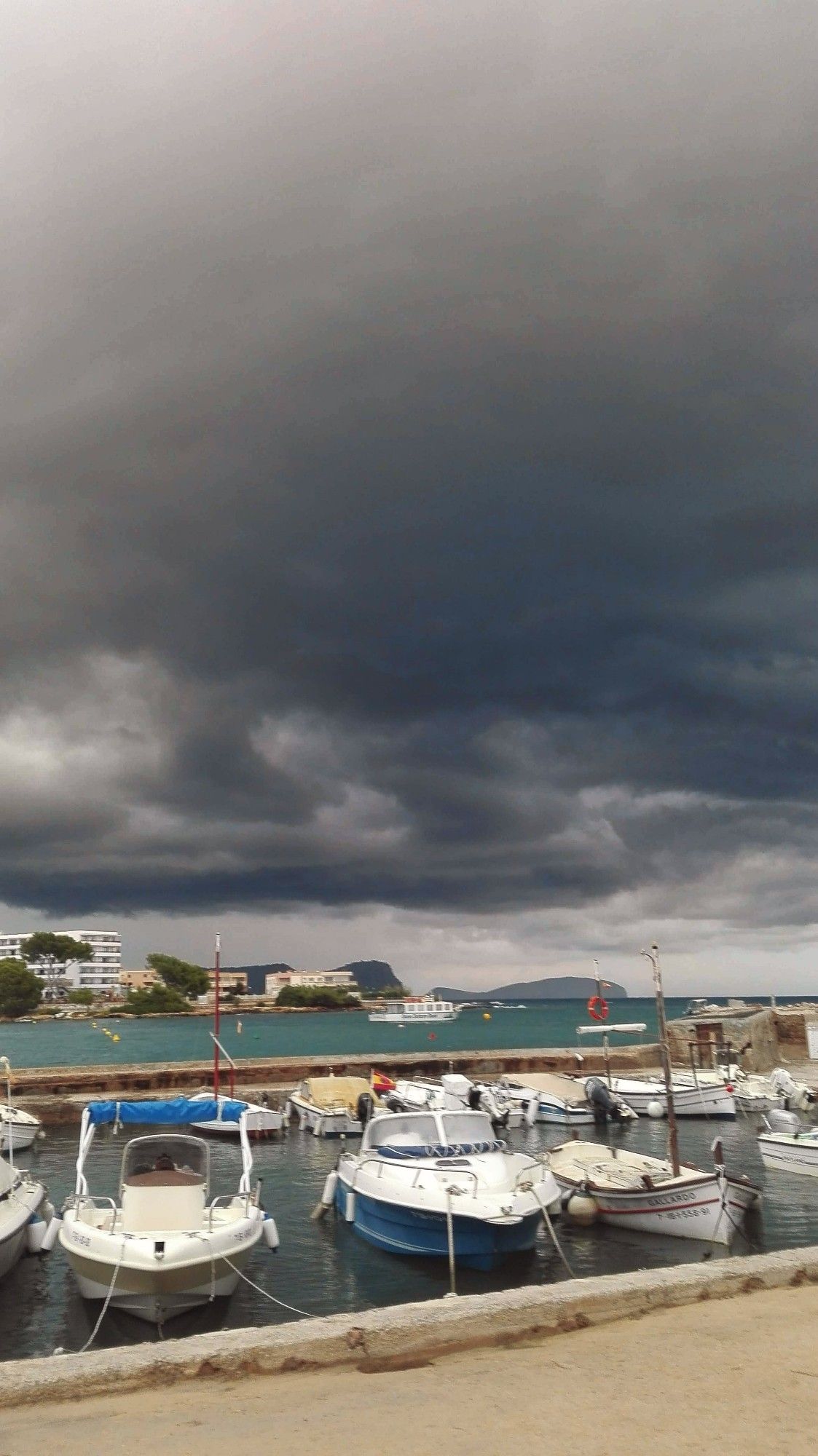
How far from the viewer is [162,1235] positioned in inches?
596

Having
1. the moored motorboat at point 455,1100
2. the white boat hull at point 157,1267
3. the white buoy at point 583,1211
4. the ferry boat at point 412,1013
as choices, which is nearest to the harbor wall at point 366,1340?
the white boat hull at point 157,1267

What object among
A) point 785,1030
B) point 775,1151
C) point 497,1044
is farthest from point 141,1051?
point 775,1151

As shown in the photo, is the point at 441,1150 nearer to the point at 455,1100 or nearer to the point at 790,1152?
the point at 790,1152

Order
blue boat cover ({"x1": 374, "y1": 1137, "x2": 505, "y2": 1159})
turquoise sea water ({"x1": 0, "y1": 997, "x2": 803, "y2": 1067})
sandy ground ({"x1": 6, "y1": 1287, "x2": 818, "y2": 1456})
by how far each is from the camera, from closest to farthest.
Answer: sandy ground ({"x1": 6, "y1": 1287, "x2": 818, "y2": 1456}) < blue boat cover ({"x1": 374, "y1": 1137, "x2": 505, "y2": 1159}) < turquoise sea water ({"x1": 0, "y1": 997, "x2": 803, "y2": 1067})

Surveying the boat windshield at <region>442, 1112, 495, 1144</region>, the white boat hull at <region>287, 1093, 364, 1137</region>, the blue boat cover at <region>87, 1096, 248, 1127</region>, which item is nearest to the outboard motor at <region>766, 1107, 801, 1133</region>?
the white boat hull at <region>287, 1093, 364, 1137</region>

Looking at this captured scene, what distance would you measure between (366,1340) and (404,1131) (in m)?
12.8

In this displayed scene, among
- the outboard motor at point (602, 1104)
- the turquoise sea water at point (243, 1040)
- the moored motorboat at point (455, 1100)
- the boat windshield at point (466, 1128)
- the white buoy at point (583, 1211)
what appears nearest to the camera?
the boat windshield at point (466, 1128)

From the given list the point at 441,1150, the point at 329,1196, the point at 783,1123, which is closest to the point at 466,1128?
the point at 441,1150

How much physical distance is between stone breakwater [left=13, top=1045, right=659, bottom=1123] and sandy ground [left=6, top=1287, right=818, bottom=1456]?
137 ft

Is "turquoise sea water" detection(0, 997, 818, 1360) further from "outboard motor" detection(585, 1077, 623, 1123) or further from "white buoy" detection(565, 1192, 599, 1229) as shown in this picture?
"outboard motor" detection(585, 1077, 623, 1123)

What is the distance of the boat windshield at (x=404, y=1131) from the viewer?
20.7 m

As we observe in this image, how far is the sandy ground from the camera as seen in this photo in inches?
271

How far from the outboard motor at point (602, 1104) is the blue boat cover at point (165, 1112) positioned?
24.6 metres

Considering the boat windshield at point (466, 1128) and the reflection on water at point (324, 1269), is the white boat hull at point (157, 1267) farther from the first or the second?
the boat windshield at point (466, 1128)
